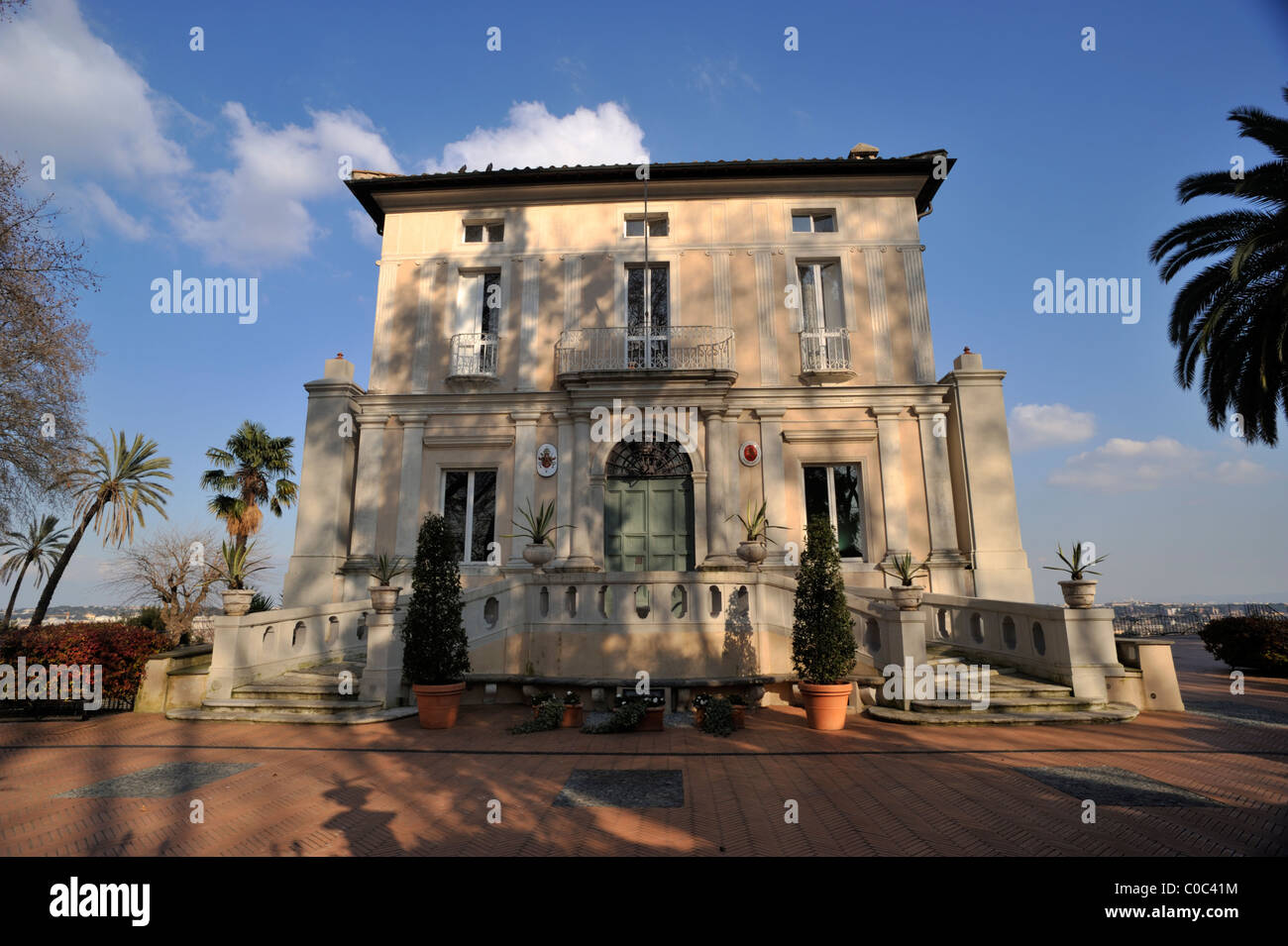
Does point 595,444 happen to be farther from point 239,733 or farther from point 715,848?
point 715,848

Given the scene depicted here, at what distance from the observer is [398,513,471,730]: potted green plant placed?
334 inches

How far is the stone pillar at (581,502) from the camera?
14.1 metres

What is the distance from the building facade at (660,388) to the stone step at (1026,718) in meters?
5.52

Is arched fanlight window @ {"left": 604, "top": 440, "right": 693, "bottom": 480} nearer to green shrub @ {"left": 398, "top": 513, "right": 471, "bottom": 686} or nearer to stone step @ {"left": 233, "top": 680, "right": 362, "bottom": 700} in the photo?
green shrub @ {"left": 398, "top": 513, "right": 471, "bottom": 686}

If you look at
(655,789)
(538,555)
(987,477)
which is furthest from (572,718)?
(987,477)

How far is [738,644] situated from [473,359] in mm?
10256

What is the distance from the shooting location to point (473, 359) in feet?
51.8

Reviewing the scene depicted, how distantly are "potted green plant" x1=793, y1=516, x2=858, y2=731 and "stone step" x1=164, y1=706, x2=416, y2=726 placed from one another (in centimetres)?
612

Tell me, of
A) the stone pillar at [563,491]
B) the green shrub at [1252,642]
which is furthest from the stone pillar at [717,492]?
the green shrub at [1252,642]

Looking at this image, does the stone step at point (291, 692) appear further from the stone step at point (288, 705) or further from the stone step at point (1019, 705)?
the stone step at point (1019, 705)

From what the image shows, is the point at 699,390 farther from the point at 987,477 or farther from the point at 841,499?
the point at 987,477
